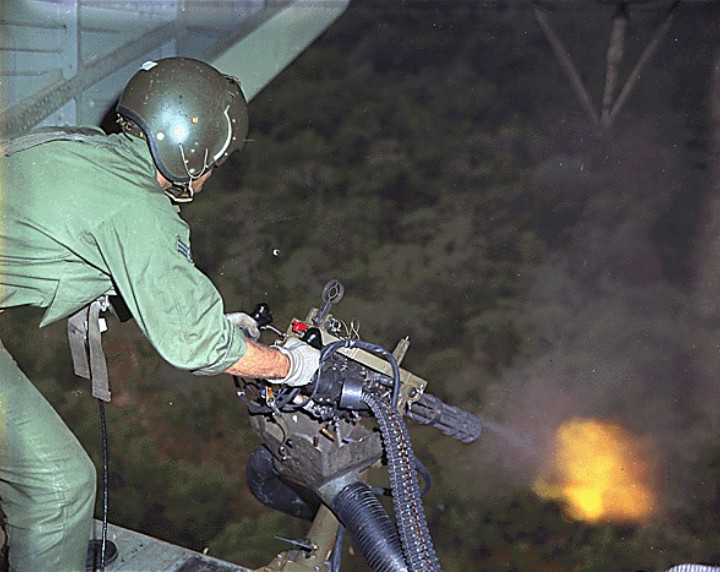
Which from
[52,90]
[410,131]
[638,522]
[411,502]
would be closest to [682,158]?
[410,131]

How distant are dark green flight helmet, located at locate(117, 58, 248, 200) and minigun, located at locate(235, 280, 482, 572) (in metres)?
0.63

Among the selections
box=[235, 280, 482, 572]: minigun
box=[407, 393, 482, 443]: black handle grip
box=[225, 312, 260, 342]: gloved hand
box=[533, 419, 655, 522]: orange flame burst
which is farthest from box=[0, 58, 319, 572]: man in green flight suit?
box=[533, 419, 655, 522]: orange flame burst

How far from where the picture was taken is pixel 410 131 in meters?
4.00

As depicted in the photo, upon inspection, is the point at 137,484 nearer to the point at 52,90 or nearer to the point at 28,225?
the point at 52,90

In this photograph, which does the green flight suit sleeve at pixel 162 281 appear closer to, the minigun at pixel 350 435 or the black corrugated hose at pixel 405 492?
the minigun at pixel 350 435

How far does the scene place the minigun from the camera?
2.39 meters

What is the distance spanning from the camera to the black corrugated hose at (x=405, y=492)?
2.36m

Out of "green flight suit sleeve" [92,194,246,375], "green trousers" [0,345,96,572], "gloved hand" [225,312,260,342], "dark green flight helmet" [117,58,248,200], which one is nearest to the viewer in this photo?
"green flight suit sleeve" [92,194,246,375]

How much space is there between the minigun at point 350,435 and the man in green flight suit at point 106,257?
161 mm

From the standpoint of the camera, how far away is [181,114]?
6.92 ft

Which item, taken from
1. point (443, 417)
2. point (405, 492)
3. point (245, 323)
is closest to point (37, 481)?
point (245, 323)

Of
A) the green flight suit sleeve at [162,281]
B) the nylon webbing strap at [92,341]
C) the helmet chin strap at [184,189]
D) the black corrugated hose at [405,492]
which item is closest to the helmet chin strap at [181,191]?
the helmet chin strap at [184,189]

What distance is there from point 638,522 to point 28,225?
3.41 meters

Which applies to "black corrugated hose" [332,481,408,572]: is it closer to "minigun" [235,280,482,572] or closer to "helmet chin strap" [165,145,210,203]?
"minigun" [235,280,482,572]
